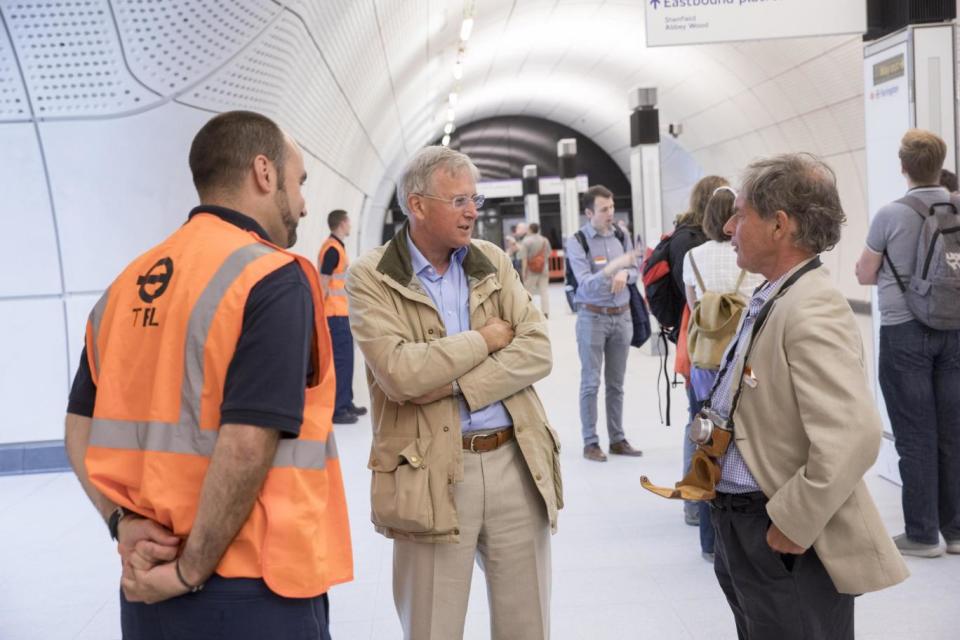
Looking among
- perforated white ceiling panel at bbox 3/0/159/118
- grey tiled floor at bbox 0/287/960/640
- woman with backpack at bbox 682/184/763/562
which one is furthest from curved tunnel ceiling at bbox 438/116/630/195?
woman with backpack at bbox 682/184/763/562

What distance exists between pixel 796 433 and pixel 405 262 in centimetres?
122

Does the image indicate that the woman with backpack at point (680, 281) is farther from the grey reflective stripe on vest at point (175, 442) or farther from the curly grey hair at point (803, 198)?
the grey reflective stripe on vest at point (175, 442)

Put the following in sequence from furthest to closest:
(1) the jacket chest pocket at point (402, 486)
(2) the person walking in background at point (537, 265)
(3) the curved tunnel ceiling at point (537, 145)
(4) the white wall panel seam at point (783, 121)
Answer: (3) the curved tunnel ceiling at point (537, 145), (2) the person walking in background at point (537, 265), (4) the white wall panel seam at point (783, 121), (1) the jacket chest pocket at point (402, 486)

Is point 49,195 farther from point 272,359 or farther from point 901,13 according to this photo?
point 272,359

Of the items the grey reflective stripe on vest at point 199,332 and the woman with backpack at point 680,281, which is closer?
the grey reflective stripe on vest at point 199,332

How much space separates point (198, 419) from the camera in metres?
1.97

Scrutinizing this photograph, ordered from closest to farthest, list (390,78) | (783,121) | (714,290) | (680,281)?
1. (714,290)
2. (680,281)
3. (390,78)
4. (783,121)

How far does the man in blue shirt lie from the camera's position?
6.94 meters

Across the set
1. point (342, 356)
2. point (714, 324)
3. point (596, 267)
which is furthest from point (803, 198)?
point (342, 356)

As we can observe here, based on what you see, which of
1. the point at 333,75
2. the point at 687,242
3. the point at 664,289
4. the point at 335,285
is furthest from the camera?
the point at 333,75

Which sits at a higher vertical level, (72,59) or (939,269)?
(72,59)

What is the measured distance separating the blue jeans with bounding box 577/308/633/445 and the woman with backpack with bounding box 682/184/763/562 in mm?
2453

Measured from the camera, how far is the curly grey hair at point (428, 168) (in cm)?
292

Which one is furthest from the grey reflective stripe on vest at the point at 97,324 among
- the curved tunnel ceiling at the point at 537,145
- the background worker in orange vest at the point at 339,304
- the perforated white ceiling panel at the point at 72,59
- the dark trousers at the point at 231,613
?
the curved tunnel ceiling at the point at 537,145
